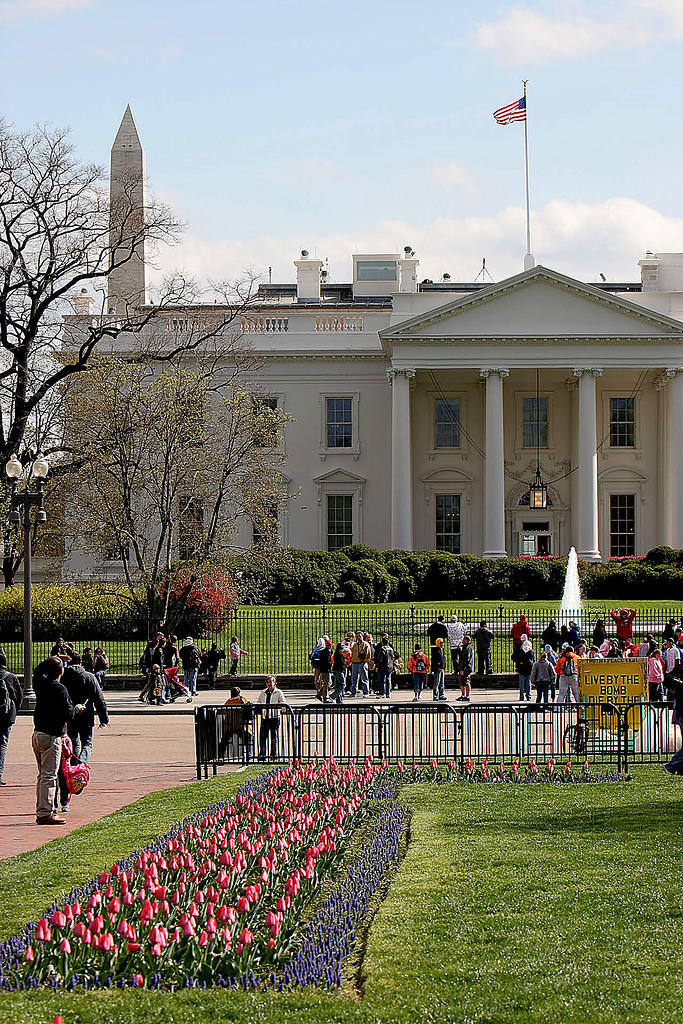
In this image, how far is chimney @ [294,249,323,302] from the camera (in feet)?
223

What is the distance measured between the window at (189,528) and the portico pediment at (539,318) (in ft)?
64.6

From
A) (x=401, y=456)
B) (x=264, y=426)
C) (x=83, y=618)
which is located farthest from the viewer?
(x=401, y=456)

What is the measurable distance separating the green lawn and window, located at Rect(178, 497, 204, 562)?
83.1 feet

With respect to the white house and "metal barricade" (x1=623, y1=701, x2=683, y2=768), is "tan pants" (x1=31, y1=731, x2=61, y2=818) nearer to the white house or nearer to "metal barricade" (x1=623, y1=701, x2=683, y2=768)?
"metal barricade" (x1=623, y1=701, x2=683, y2=768)

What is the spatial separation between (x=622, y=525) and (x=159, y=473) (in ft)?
98.9

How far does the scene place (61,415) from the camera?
4209 centimetres

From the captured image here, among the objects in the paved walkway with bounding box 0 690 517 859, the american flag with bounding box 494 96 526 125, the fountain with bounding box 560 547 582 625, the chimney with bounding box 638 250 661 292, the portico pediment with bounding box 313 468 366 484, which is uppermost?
the american flag with bounding box 494 96 526 125

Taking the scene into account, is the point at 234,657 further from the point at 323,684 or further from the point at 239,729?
the point at 239,729

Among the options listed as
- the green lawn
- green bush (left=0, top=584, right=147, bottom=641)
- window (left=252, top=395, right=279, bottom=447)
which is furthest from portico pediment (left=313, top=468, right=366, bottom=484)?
the green lawn

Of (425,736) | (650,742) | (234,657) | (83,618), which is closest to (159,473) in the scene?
(83,618)

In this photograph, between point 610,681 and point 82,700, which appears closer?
point 82,700

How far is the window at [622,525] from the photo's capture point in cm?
5997

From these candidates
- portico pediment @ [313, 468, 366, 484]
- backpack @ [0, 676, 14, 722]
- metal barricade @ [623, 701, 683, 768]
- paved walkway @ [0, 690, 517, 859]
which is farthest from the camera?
portico pediment @ [313, 468, 366, 484]

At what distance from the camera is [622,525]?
6022 cm
